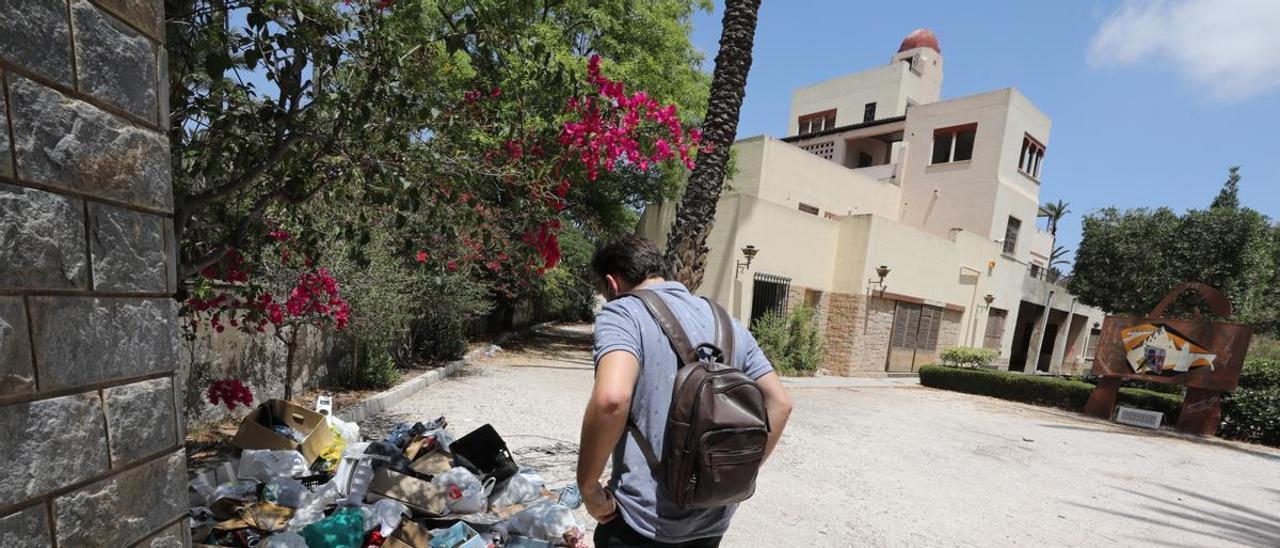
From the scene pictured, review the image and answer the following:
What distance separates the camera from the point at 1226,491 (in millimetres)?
6414

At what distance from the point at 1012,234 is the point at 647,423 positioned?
2509 cm

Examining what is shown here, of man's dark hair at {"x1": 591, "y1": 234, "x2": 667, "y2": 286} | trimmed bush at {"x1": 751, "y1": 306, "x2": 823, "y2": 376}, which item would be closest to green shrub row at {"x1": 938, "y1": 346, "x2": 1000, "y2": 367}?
trimmed bush at {"x1": 751, "y1": 306, "x2": 823, "y2": 376}

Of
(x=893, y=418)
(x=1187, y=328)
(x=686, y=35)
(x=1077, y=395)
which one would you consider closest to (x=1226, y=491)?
(x=893, y=418)

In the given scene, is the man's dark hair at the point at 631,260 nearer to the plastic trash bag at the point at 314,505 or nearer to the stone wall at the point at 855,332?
the plastic trash bag at the point at 314,505

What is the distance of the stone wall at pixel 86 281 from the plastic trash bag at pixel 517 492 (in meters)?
2.19

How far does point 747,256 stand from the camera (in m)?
13.4

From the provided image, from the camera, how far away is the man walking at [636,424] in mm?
1521

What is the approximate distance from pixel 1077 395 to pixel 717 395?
1511 centimetres

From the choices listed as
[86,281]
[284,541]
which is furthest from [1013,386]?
[86,281]

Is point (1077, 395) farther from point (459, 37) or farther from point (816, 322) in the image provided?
point (459, 37)

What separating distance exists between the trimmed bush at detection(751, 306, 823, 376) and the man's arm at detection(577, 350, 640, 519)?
12.2 m

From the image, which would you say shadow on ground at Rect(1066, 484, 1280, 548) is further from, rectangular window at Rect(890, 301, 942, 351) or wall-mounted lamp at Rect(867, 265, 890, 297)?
rectangular window at Rect(890, 301, 942, 351)

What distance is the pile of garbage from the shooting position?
271 centimetres

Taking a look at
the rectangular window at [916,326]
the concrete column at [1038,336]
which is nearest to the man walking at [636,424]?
the rectangular window at [916,326]
